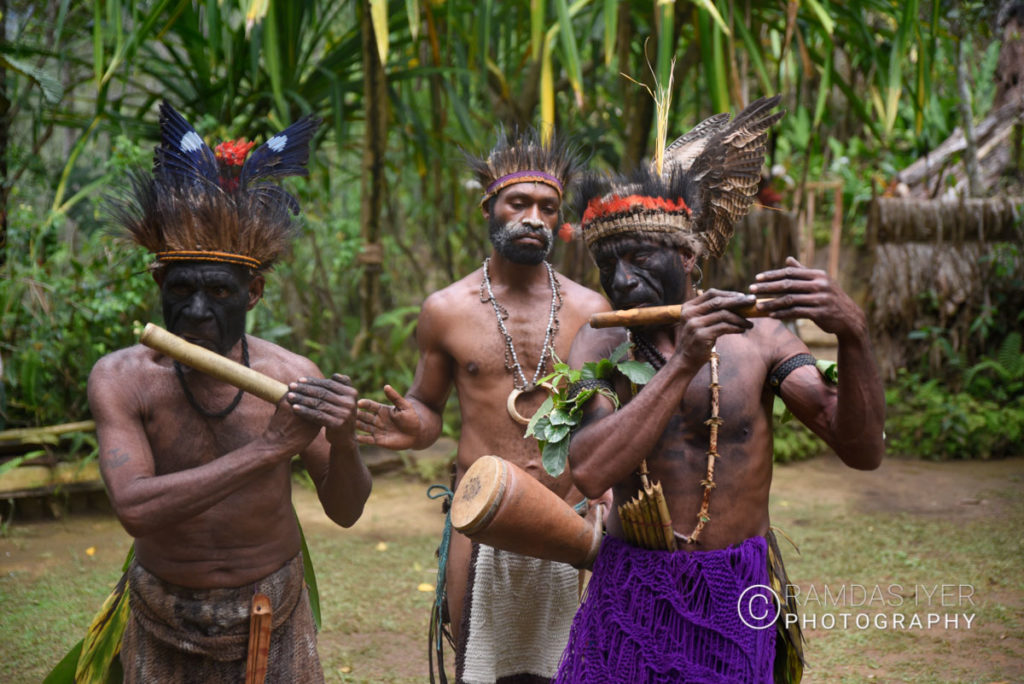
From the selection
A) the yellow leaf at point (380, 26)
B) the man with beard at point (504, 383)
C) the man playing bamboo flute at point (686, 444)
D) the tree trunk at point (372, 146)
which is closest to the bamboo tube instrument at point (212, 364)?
the man with beard at point (504, 383)

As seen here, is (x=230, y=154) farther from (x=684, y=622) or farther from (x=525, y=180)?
(x=684, y=622)

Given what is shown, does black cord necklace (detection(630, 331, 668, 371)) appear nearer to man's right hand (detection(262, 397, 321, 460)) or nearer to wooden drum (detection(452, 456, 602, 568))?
wooden drum (detection(452, 456, 602, 568))

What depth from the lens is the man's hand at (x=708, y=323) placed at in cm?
208

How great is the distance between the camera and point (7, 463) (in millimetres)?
6262

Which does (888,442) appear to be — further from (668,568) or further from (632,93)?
(668,568)

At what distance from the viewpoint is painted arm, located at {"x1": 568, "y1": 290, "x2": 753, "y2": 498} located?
6.85ft

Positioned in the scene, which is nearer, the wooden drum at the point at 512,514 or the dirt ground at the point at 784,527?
the wooden drum at the point at 512,514

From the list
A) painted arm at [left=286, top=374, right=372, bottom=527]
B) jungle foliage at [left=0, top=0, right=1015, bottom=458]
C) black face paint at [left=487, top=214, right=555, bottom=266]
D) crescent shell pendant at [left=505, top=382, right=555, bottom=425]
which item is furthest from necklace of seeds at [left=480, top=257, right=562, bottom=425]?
jungle foliage at [left=0, top=0, right=1015, bottom=458]

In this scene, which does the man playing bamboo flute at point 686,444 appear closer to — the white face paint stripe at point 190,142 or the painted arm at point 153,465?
the painted arm at point 153,465

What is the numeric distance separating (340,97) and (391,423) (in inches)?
175

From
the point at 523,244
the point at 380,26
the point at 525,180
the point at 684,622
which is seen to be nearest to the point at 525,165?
the point at 525,180

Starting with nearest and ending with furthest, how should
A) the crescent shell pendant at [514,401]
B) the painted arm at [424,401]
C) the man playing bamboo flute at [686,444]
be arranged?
the man playing bamboo flute at [686,444]
the painted arm at [424,401]
the crescent shell pendant at [514,401]

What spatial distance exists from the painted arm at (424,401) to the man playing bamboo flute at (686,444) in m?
0.90

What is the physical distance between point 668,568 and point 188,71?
21.2 ft
